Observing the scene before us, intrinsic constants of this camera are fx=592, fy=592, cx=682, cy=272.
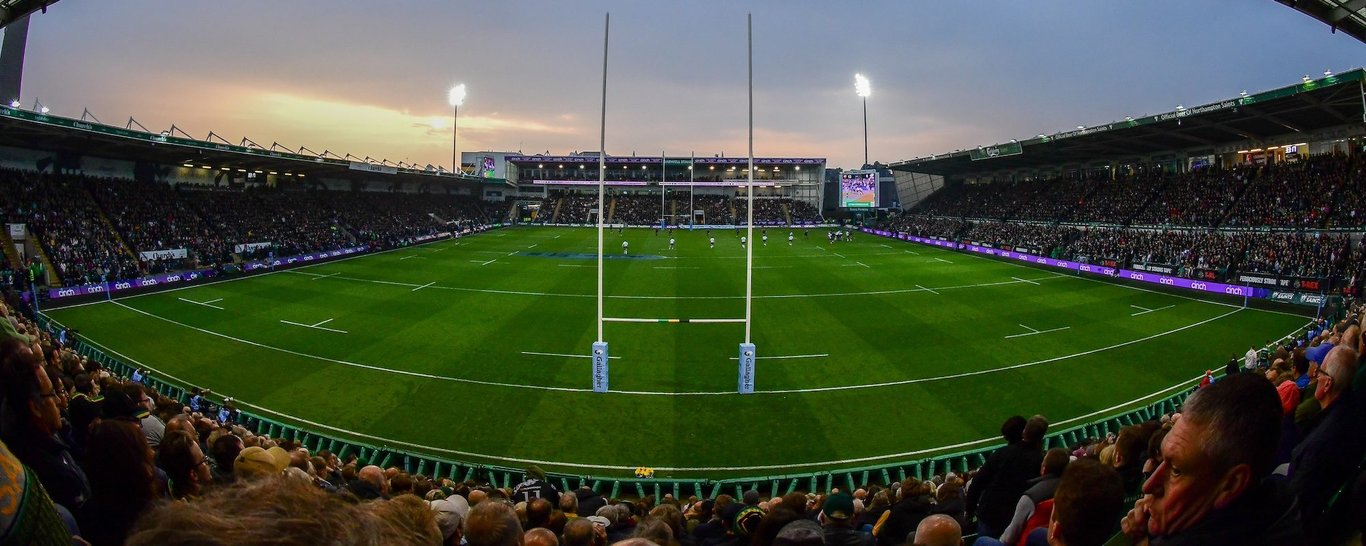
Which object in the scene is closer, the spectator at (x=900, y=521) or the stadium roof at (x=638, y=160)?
Result: the spectator at (x=900, y=521)

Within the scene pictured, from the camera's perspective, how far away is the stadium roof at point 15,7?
11.8 meters

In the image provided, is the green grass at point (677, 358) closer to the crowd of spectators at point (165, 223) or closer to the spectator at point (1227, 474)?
the crowd of spectators at point (165, 223)

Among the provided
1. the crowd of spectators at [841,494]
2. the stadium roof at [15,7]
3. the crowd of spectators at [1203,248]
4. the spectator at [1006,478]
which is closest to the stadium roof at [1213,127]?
the crowd of spectators at [1203,248]

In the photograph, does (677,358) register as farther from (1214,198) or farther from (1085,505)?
(1214,198)

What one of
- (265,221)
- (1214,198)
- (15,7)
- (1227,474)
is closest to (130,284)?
(265,221)

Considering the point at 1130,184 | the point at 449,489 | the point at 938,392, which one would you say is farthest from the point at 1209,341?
the point at 1130,184

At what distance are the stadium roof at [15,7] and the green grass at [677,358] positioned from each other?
32.3 feet

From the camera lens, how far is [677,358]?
20.5 metres

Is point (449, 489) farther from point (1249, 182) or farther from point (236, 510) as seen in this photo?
point (1249, 182)

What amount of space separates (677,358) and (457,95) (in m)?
65.4

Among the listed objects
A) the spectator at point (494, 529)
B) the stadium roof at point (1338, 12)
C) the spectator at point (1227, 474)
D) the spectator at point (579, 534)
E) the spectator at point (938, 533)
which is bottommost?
the spectator at point (579, 534)

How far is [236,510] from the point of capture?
38.9 inches

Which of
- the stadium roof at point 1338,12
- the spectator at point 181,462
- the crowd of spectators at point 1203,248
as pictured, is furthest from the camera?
the crowd of spectators at point 1203,248

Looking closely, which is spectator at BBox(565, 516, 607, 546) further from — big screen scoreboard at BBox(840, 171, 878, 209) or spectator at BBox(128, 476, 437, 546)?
big screen scoreboard at BBox(840, 171, 878, 209)
